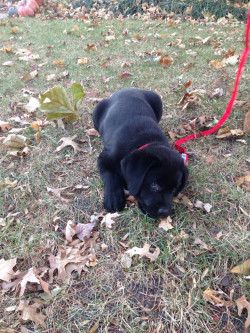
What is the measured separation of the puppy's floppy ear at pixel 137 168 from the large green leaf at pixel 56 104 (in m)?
1.62

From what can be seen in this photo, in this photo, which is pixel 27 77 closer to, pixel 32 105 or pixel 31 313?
pixel 32 105

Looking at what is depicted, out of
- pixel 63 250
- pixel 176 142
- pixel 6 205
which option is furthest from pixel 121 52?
pixel 63 250

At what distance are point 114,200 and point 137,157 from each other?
0.56 metres

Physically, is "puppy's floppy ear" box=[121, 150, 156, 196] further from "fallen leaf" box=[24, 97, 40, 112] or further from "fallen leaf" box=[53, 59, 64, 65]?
"fallen leaf" box=[53, 59, 64, 65]

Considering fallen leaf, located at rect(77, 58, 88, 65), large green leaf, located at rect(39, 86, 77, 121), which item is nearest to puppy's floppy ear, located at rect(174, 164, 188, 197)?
large green leaf, located at rect(39, 86, 77, 121)

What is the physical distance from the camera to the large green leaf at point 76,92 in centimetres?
362

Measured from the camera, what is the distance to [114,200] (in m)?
2.65

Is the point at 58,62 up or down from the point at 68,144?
up

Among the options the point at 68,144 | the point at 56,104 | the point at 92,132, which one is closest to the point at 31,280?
the point at 68,144

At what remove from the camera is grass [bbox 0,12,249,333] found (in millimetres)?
1914

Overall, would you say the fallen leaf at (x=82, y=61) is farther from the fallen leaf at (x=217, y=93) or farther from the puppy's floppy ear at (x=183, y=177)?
the puppy's floppy ear at (x=183, y=177)

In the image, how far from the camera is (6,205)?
2.81 meters

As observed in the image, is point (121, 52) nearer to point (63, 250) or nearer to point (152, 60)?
point (152, 60)

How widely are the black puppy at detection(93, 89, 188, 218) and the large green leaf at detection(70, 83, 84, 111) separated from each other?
36 centimetres
